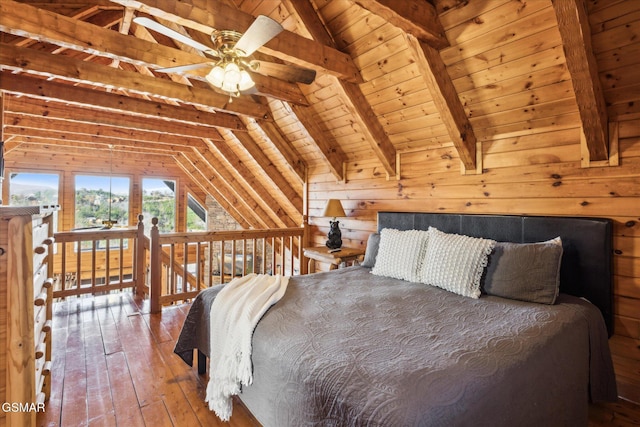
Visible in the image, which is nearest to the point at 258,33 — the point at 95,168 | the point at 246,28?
the point at 246,28

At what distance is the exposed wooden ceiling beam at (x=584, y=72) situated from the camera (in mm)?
1630

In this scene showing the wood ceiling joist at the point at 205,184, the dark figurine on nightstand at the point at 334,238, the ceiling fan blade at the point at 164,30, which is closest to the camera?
the ceiling fan blade at the point at 164,30

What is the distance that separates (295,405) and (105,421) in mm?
1237

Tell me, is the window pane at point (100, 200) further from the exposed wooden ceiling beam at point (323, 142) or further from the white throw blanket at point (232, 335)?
the white throw blanket at point (232, 335)

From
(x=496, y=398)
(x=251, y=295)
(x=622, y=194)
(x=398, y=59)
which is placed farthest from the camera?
(x=398, y=59)

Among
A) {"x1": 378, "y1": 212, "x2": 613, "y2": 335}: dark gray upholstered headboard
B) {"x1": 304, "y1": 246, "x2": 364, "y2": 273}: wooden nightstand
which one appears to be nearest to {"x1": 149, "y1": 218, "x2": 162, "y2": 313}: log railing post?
{"x1": 304, "y1": 246, "x2": 364, "y2": 273}: wooden nightstand

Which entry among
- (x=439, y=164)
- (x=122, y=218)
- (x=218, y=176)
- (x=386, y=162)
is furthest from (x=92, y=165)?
(x=439, y=164)

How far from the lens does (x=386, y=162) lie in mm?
3467

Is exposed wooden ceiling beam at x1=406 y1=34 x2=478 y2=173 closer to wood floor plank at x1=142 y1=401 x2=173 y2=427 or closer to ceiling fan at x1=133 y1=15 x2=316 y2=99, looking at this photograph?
ceiling fan at x1=133 y1=15 x2=316 y2=99

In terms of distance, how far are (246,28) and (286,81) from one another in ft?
2.93

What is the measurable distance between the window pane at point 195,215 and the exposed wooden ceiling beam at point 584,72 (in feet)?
24.8

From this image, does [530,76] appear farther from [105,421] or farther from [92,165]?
[92,165]

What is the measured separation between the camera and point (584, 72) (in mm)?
1812

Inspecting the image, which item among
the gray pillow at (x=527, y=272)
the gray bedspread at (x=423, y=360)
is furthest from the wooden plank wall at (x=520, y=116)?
the gray bedspread at (x=423, y=360)
